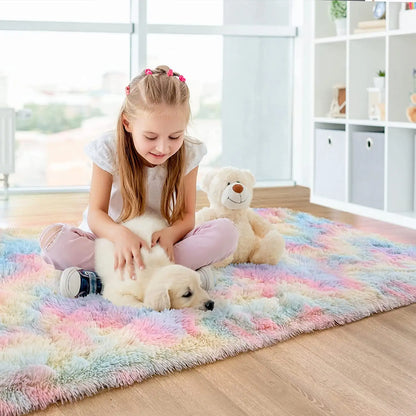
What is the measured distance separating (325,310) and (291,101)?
2649 millimetres

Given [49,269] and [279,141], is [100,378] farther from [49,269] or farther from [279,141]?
[279,141]

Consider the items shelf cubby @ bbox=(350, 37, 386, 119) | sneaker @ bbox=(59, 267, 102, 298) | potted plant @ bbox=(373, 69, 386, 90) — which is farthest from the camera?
shelf cubby @ bbox=(350, 37, 386, 119)

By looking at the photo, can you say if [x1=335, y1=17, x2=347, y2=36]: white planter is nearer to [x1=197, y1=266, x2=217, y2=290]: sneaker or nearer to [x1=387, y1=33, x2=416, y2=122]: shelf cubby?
[x1=387, y1=33, x2=416, y2=122]: shelf cubby

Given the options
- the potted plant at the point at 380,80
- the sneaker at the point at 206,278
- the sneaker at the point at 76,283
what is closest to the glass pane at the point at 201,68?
the potted plant at the point at 380,80

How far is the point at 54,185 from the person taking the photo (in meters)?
3.73

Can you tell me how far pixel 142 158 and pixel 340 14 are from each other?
5.71 feet

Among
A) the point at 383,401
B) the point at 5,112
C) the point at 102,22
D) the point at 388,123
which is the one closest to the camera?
the point at 383,401

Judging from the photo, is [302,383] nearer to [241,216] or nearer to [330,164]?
[241,216]

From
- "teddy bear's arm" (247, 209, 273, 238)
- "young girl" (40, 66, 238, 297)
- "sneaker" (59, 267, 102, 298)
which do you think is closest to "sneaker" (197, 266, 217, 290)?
"young girl" (40, 66, 238, 297)

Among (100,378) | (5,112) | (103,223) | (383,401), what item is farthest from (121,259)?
(5,112)

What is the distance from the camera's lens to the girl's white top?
69.5 inches

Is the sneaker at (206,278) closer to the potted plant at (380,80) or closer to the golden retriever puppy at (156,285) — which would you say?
the golden retriever puppy at (156,285)

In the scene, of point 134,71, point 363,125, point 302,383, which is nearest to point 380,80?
point 363,125

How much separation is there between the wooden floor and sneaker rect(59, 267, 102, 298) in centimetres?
45
